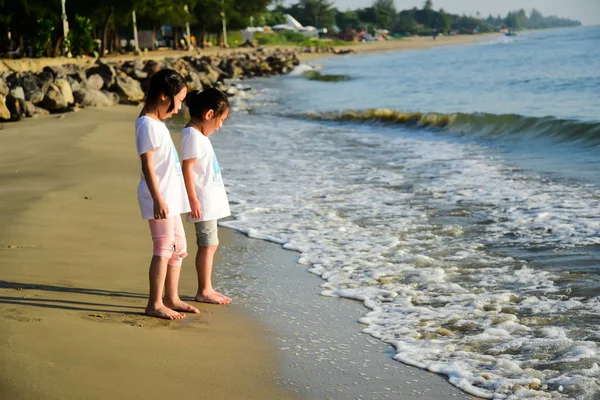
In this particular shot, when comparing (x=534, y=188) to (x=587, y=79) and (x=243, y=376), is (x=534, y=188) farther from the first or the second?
(x=587, y=79)

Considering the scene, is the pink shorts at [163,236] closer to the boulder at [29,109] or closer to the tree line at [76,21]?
the boulder at [29,109]

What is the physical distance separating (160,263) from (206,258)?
49cm

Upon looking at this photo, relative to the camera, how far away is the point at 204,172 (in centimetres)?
483

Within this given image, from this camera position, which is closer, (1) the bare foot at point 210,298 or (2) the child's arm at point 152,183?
(2) the child's arm at point 152,183

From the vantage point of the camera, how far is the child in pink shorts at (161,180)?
4.41 meters

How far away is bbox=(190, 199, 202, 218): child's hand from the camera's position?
477cm

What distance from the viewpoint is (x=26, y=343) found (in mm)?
3799

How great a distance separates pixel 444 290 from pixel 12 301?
2.66 meters

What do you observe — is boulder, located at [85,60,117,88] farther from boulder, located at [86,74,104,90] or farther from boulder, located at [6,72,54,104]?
boulder, located at [6,72,54,104]

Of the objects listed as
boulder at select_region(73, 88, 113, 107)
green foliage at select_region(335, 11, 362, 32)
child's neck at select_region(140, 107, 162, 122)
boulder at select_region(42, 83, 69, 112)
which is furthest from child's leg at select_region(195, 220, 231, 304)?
green foliage at select_region(335, 11, 362, 32)

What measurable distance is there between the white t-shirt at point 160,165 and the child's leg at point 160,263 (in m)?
0.09

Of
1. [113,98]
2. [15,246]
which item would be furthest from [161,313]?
[113,98]

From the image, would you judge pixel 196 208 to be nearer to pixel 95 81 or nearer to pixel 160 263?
pixel 160 263

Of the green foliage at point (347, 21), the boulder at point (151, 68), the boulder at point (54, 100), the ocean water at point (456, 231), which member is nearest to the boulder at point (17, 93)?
the boulder at point (54, 100)
